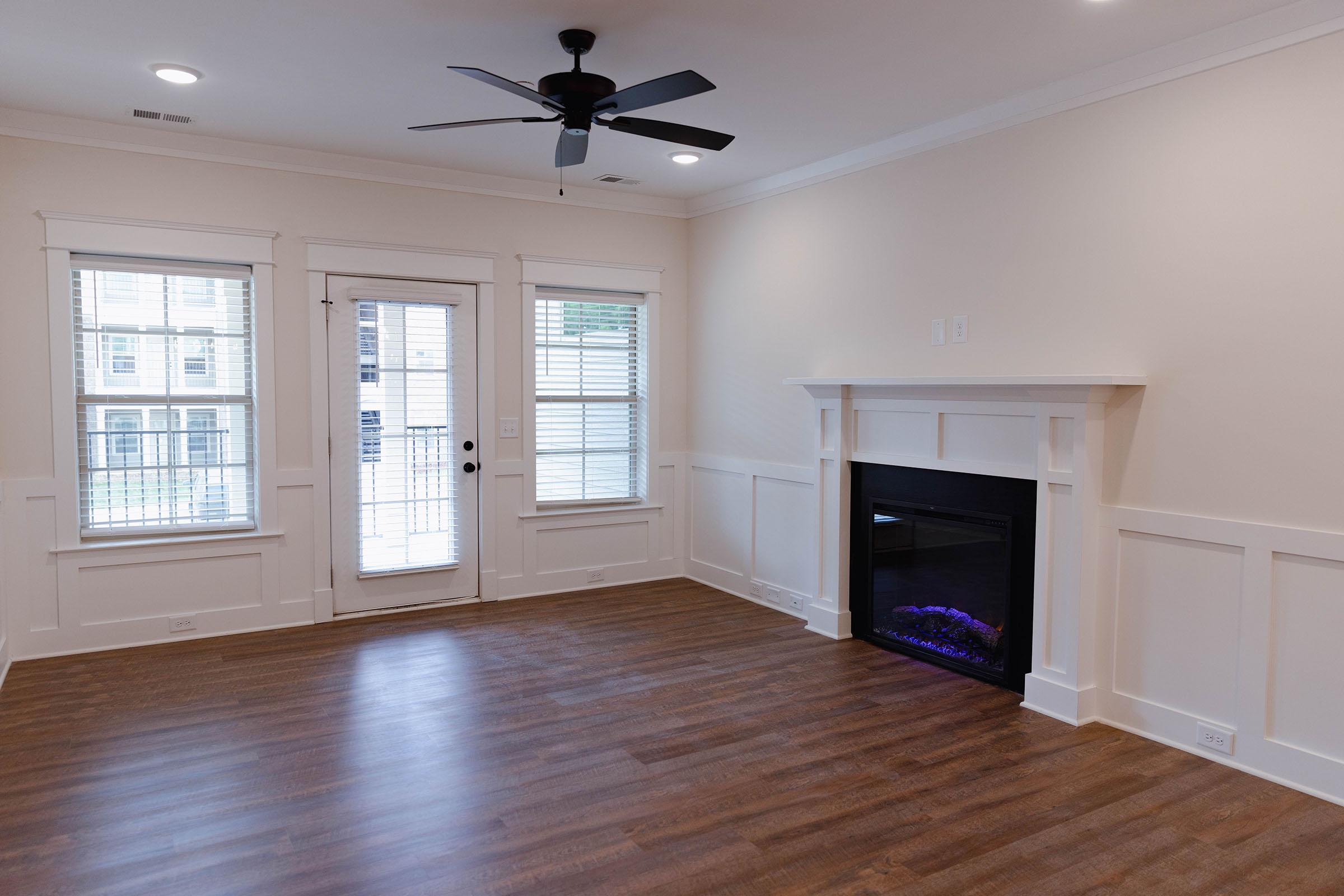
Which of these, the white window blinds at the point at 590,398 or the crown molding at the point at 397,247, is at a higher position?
the crown molding at the point at 397,247

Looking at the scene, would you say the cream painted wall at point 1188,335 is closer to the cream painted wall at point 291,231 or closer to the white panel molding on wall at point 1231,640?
the white panel molding on wall at point 1231,640

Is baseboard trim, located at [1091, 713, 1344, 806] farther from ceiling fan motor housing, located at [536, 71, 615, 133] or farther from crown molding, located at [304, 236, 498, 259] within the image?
crown molding, located at [304, 236, 498, 259]

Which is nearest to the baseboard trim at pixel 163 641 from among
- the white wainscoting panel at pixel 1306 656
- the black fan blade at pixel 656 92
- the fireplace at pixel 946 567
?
the fireplace at pixel 946 567

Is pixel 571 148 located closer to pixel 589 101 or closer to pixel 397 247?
pixel 589 101

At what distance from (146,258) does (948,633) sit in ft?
15.2

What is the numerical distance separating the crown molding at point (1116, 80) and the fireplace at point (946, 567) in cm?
164

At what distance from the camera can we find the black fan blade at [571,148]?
3.28m

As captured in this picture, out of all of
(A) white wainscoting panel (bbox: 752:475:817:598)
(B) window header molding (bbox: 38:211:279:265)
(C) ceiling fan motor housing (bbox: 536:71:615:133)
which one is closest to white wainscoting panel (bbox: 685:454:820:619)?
(A) white wainscoting panel (bbox: 752:475:817:598)

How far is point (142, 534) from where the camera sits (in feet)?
15.0

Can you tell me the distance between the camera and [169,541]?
4.58 m

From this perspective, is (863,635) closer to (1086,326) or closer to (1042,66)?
(1086,326)

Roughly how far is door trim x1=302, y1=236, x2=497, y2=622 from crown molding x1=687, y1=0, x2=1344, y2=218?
2134 millimetres

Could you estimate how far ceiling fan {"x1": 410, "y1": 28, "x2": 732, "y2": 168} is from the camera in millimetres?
2896

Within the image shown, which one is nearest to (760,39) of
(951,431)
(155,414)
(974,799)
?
(951,431)
